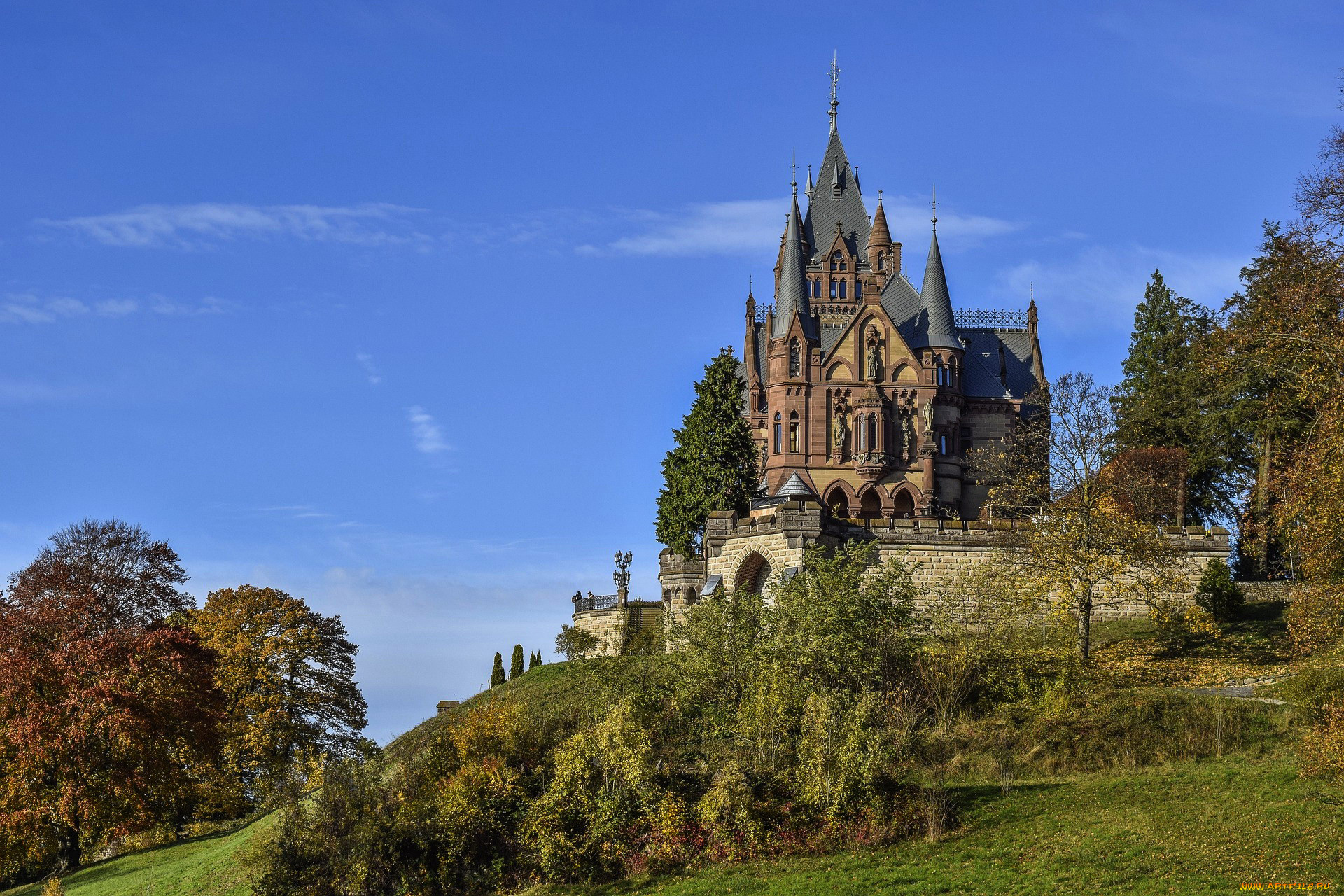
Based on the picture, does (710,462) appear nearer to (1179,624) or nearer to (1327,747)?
(1179,624)

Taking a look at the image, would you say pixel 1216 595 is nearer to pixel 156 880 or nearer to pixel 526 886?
pixel 526 886

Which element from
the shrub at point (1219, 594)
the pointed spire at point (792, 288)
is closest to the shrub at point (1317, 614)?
the shrub at point (1219, 594)

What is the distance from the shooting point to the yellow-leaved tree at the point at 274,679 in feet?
169

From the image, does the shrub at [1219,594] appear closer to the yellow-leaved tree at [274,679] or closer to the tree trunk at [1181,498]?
the tree trunk at [1181,498]

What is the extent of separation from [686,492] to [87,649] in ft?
80.7

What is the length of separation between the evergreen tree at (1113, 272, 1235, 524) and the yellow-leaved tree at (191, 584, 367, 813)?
34.2m

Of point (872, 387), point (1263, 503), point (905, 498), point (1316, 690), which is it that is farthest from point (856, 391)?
point (1316, 690)

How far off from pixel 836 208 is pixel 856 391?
46.4ft

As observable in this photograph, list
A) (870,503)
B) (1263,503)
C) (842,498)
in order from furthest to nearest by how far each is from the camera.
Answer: (870,503) < (842,498) < (1263,503)

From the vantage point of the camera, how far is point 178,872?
3903cm

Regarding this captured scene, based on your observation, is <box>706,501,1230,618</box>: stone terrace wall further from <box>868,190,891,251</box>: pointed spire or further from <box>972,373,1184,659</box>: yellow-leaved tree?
<box>868,190,891,251</box>: pointed spire

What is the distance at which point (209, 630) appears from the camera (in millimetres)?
53500

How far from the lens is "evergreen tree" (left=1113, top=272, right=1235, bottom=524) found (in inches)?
2389

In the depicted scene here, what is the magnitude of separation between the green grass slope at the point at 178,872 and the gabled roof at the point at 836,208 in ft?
143
